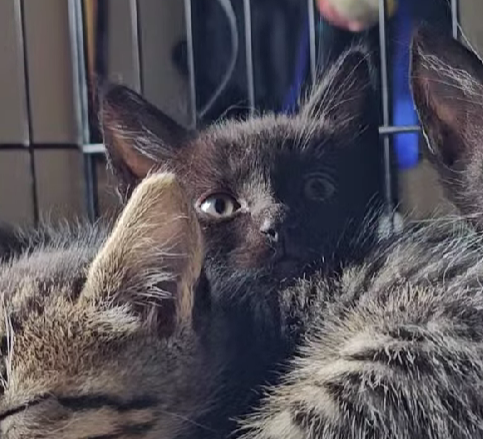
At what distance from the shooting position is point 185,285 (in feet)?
2.57

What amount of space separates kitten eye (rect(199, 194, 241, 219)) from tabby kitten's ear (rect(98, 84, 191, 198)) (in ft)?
0.24

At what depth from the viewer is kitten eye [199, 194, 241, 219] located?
1.02 metres

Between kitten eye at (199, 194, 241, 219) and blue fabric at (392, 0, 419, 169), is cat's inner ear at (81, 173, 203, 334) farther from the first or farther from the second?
blue fabric at (392, 0, 419, 169)

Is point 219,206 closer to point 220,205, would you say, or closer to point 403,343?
point 220,205

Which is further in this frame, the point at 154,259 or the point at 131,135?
the point at 131,135

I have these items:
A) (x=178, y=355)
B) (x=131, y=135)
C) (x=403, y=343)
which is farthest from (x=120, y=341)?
(x=131, y=135)

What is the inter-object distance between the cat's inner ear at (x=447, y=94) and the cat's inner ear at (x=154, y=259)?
40cm

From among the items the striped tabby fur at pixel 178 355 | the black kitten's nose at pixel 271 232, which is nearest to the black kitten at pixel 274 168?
the black kitten's nose at pixel 271 232

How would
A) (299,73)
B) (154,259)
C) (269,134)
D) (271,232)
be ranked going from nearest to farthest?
(154,259) < (271,232) < (269,134) < (299,73)

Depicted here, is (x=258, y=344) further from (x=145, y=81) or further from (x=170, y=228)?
(x=145, y=81)

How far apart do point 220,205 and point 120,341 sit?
31cm

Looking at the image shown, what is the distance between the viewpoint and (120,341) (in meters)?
0.77

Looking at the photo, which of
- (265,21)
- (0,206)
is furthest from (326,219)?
(0,206)

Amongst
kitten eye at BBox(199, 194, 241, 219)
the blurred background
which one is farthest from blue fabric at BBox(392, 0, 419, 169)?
kitten eye at BBox(199, 194, 241, 219)
